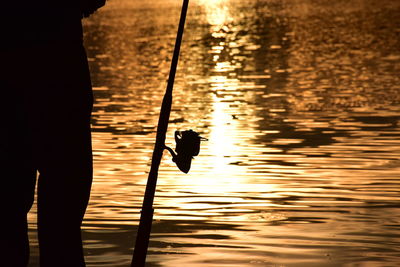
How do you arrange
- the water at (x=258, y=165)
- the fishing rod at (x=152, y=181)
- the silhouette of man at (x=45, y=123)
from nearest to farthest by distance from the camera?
the silhouette of man at (x=45, y=123) < the fishing rod at (x=152, y=181) < the water at (x=258, y=165)

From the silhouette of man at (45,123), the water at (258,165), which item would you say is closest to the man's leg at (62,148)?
the silhouette of man at (45,123)

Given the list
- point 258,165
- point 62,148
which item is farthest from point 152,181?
point 258,165

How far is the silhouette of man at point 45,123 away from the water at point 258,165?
252 centimetres

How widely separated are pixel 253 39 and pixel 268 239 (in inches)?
1448

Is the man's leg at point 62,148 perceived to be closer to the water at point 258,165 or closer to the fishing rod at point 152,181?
the fishing rod at point 152,181

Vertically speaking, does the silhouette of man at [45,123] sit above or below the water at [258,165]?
above

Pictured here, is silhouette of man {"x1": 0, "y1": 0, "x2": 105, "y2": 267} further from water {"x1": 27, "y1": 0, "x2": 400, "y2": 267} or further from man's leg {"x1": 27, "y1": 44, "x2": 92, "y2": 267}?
water {"x1": 27, "y1": 0, "x2": 400, "y2": 267}

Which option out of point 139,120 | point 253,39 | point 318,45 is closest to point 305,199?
point 139,120

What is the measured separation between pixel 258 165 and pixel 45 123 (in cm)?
735

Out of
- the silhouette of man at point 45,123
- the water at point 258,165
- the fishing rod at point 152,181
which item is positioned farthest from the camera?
the water at point 258,165

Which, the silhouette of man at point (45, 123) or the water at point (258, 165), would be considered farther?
the water at point (258, 165)

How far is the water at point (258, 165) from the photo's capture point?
26.4 ft

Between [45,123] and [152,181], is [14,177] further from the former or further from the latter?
[152,181]

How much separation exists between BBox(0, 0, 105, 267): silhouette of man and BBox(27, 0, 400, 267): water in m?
2.52
